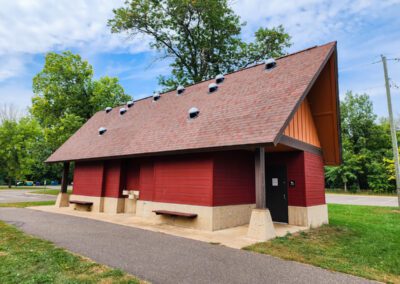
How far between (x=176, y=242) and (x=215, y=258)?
1.75 meters

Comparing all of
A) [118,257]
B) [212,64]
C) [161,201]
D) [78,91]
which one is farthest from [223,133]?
[78,91]

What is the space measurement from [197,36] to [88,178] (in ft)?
59.0

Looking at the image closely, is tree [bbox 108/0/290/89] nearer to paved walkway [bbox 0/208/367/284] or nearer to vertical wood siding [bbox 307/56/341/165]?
vertical wood siding [bbox 307/56/341/165]

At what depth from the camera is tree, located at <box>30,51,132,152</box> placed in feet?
86.2

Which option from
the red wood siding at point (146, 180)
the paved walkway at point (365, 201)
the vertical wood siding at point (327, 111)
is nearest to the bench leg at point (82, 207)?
the red wood siding at point (146, 180)

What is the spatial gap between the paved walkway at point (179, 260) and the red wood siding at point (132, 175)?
4.76 meters

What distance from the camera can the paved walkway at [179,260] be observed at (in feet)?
14.4

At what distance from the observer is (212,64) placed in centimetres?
2691

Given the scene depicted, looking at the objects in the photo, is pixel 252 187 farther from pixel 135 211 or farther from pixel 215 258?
pixel 135 211

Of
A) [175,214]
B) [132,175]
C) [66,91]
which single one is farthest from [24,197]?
[175,214]

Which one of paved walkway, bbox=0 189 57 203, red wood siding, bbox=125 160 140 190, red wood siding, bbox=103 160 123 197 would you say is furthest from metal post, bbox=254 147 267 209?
paved walkway, bbox=0 189 57 203

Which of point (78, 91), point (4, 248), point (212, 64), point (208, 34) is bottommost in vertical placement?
point (4, 248)

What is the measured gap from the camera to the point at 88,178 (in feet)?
48.0

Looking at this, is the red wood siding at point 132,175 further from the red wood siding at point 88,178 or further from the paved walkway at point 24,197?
the paved walkway at point 24,197
